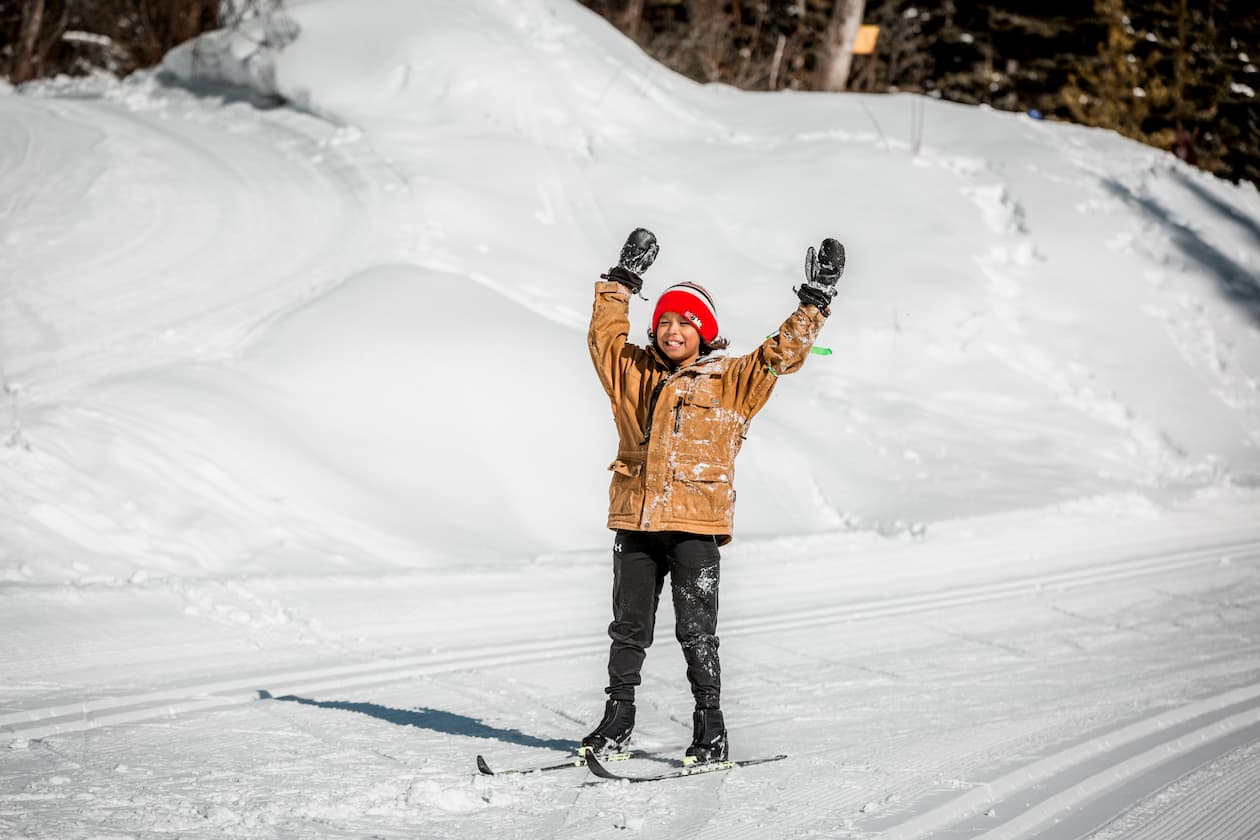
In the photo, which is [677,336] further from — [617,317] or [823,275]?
[823,275]

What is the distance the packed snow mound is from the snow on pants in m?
3.28

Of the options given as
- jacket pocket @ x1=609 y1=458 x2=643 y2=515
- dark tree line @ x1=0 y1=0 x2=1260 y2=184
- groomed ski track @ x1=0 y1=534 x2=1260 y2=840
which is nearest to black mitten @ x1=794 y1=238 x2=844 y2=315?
jacket pocket @ x1=609 y1=458 x2=643 y2=515

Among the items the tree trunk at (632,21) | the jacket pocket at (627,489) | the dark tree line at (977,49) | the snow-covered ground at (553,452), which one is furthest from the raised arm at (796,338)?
the tree trunk at (632,21)

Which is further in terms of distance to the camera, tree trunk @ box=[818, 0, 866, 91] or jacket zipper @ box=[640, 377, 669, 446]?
tree trunk @ box=[818, 0, 866, 91]

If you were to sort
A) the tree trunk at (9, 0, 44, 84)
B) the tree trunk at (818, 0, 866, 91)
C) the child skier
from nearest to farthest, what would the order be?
the child skier → the tree trunk at (818, 0, 866, 91) → the tree trunk at (9, 0, 44, 84)

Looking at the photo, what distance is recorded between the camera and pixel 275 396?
8.25 meters

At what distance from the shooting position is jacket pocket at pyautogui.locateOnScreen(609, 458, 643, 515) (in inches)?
155

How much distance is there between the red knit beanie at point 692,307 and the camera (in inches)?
156

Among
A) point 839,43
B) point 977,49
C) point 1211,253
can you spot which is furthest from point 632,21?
point 977,49

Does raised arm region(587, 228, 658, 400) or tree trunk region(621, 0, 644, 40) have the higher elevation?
tree trunk region(621, 0, 644, 40)

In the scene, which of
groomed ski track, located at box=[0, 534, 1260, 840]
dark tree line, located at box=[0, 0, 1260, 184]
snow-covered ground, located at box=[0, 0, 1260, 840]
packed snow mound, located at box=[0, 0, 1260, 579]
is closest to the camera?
groomed ski track, located at box=[0, 534, 1260, 840]

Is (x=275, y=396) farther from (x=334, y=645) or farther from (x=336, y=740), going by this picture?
(x=336, y=740)

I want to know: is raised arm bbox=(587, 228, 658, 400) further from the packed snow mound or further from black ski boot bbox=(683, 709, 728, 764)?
the packed snow mound

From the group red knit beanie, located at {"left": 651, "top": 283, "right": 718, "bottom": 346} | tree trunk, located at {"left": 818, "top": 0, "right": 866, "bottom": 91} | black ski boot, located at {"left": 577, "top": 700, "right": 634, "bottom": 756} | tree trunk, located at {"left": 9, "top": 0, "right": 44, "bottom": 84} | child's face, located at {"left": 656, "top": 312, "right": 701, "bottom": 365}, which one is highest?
tree trunk, located at {"left": 818, "top": 0, "right": 866, "bottom": 91}
